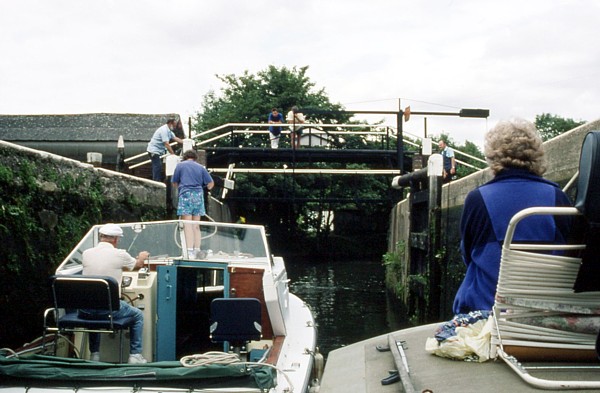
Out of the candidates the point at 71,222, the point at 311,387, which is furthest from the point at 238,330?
the point at 71,222

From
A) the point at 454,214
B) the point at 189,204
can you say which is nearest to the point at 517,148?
the point at 454,214

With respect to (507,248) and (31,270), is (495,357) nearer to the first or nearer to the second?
(507,248)

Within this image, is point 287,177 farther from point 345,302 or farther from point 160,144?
point 160,144

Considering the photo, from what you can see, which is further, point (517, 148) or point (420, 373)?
point (517, 148)

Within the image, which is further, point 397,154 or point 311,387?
point 397,154

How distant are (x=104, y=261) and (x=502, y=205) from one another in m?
3.90

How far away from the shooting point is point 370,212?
3216cm

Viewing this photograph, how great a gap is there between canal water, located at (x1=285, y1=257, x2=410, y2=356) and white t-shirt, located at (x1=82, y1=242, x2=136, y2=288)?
18.3 feet

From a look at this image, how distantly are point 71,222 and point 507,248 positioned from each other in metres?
7.34

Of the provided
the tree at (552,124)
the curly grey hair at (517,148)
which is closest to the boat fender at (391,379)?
the curly grey hair at (517,148)

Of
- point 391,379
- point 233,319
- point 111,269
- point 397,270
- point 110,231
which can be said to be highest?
point 110,231

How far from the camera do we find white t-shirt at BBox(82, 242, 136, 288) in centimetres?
571

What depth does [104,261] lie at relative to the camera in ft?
18.8

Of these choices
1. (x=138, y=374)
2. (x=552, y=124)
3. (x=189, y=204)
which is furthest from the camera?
(x=552, y=124)
